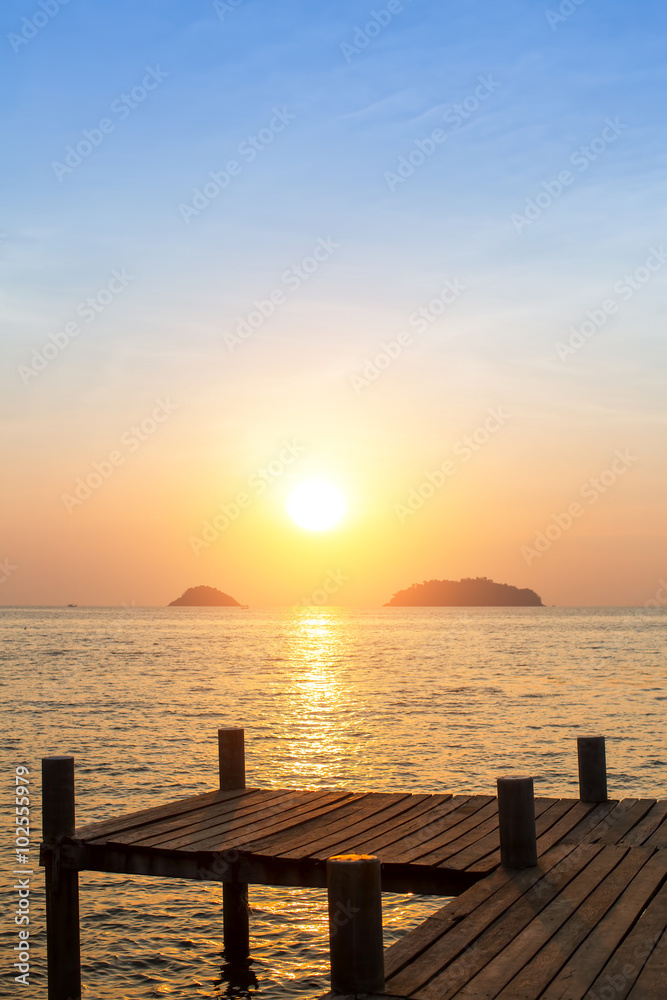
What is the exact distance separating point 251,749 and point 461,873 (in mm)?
21872

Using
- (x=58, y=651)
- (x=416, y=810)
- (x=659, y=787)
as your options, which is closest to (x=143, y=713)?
(x=659, y=787)

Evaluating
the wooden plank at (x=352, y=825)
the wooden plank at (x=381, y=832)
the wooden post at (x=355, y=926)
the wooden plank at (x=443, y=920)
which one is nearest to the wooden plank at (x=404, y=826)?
the wooden plank at (x=381, y=832)

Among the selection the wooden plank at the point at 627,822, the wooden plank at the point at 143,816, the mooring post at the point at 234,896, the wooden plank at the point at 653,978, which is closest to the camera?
the wooden plank at the point at 653,978

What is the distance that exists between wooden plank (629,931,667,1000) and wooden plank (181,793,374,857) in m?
3.89

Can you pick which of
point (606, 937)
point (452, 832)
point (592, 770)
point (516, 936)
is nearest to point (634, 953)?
point (606, 937)

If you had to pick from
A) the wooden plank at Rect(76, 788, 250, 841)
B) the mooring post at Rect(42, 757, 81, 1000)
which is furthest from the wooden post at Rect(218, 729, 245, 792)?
the mooring post at Rect(42, 757, 81, 1000)

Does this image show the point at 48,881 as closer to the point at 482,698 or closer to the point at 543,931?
the point at 543,931

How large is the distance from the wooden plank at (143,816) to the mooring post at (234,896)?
0.78ft

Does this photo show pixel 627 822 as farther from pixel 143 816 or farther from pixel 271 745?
pixel 271 745

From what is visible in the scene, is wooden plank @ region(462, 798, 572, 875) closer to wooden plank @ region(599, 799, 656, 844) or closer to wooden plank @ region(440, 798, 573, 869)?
wooden plank @ region(440, 798, 573, 869)

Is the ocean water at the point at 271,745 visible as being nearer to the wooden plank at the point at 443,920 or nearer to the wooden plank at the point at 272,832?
the wooden plank at the point at 272,832

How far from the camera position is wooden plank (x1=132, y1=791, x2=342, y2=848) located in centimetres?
980

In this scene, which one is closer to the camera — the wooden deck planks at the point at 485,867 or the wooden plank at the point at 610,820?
the wooden deck planks at the point at 485,867

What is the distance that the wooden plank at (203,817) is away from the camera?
9914 mm
